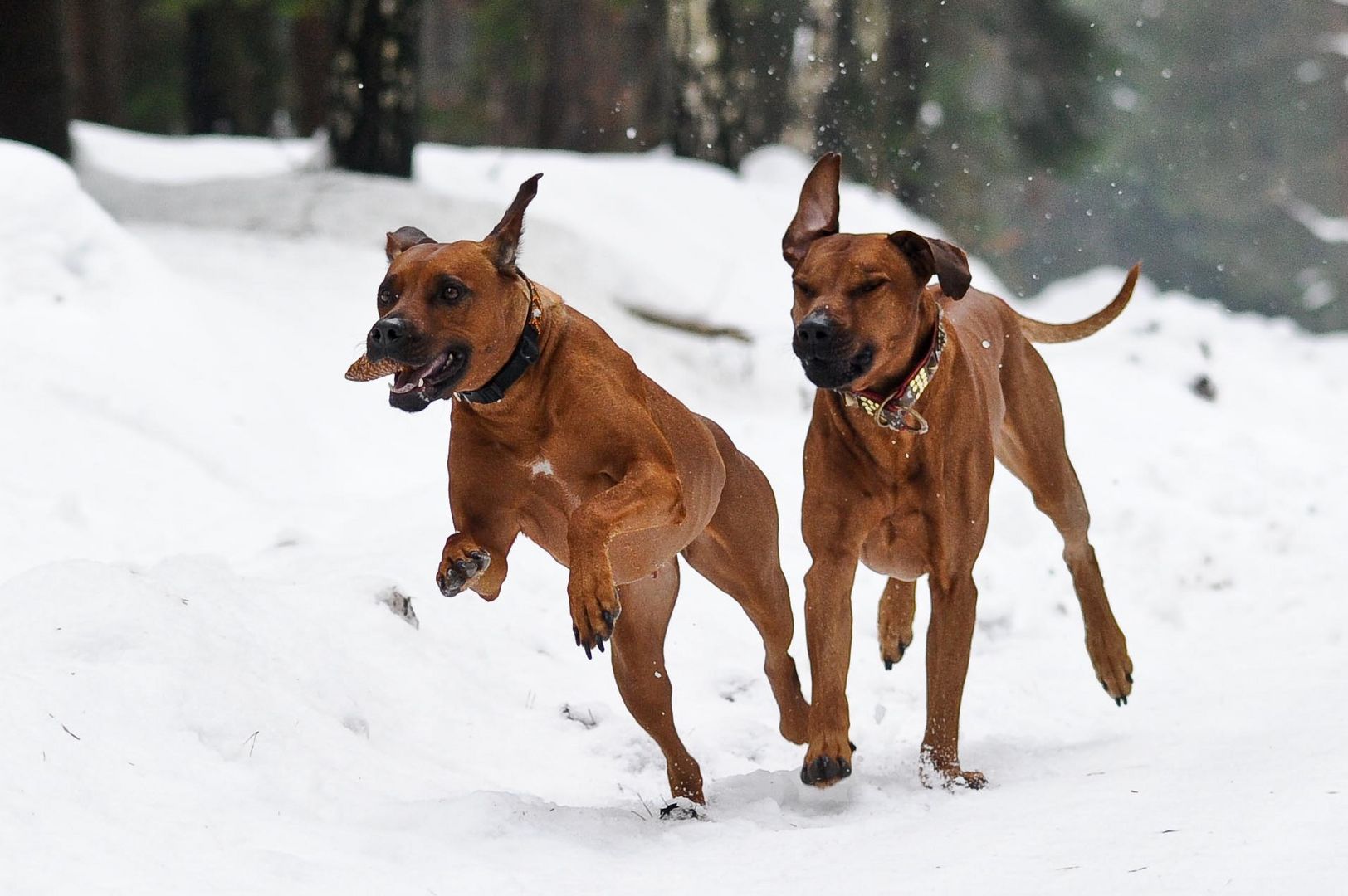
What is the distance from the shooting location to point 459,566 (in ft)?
13.5

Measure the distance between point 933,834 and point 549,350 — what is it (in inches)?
61.6

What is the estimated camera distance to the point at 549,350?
425 cm

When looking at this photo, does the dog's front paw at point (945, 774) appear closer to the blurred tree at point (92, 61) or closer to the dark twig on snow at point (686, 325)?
the dark twig on snow at point (686, 325)

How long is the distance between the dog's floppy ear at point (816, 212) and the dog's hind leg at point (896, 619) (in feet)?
5.45

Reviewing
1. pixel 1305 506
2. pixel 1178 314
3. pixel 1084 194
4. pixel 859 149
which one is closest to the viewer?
pixel 1305 506

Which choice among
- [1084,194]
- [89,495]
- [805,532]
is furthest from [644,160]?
[1084,194]

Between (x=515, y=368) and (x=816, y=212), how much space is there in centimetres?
112

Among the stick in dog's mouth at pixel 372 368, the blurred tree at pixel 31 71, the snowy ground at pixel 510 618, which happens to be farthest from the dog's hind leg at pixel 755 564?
the blurred tree at pixel 31 71

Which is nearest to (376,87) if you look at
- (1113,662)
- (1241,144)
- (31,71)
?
(31,71)

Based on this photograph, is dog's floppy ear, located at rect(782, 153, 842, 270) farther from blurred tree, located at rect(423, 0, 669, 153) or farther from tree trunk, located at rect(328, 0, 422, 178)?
blurred tree, located at rect(423, 0, 669, 153)

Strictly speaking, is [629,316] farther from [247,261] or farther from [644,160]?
[644,160]

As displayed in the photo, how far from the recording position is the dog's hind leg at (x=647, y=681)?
4.63 metres

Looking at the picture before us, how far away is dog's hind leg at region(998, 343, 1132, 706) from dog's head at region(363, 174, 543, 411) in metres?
2.15

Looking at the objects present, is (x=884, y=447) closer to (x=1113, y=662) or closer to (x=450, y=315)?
(x=450, y=315)
